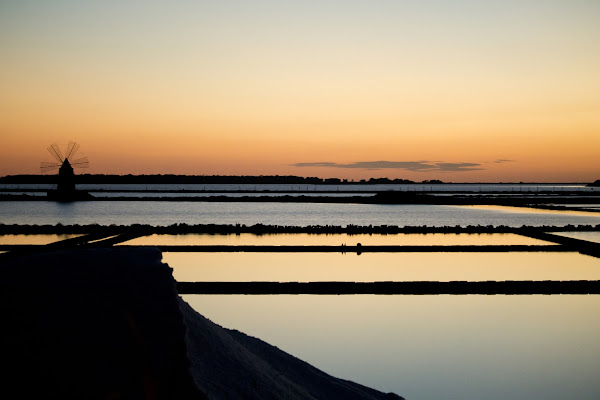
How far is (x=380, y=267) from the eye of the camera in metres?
11.7

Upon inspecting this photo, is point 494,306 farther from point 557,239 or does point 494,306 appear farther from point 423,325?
point 557,239

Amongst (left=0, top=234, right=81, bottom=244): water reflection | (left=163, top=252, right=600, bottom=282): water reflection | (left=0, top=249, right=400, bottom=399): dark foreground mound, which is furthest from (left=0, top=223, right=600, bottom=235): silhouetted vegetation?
(left=0, top=249, right=400, bottom=399): dark foreground mound

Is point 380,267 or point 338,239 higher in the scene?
point 380,267

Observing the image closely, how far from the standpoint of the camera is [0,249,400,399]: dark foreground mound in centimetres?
167

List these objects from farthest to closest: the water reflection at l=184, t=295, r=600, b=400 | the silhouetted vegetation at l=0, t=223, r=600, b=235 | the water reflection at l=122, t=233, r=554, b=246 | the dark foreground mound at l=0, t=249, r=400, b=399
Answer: the silhouetted vegetation at l=0, t=223, r=600, b=235, the water reflection at l=122, t=233, r=554, b=246, the water reflection at l=184, t=295, r=600, b=400, the dark foreground mound at l=0, t=249, r=400, b=399

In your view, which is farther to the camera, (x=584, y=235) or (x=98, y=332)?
(x=584, y=235)

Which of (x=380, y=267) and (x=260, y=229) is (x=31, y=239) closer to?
(x=260, y=229)

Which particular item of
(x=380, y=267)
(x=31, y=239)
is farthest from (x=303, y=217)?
(x=380, y=267)

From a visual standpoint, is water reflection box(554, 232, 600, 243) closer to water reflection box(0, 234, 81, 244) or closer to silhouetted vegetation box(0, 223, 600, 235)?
silhouetted vegetation box(0, 223, 600, 235)

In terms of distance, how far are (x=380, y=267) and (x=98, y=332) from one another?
10.2 metres

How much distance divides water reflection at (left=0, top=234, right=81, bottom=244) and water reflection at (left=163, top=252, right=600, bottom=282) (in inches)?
241

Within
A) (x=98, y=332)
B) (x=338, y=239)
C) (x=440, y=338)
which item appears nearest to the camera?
(x=98, y=332)

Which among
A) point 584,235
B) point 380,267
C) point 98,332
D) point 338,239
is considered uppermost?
point 98,332

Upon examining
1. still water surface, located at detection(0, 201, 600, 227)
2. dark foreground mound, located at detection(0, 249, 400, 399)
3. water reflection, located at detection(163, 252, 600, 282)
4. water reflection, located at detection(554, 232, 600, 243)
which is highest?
dark foreground mound, located at detection(0, 249, 400, 399)
